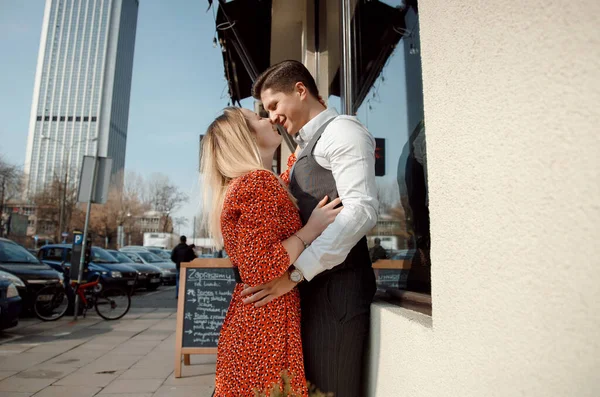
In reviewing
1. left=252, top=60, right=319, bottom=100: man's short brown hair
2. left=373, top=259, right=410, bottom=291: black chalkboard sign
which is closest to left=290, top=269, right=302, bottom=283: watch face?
left=373, top=259, right=410, bottom=291: black chalkboard sign

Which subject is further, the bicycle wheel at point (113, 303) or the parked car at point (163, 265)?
the parked car at point (163, 265)

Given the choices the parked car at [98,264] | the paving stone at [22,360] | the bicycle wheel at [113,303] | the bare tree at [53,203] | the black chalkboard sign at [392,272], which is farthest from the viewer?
the bare tree at [53,203]

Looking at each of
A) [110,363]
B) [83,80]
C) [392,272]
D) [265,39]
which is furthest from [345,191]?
[83,80]

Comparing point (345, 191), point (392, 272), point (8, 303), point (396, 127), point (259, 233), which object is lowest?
point (8, 303)

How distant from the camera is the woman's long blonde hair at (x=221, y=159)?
5.53 feet

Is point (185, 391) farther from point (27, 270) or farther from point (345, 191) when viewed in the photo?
point (27, 270)

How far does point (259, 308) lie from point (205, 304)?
3532 mm

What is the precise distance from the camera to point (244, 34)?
6.20 m

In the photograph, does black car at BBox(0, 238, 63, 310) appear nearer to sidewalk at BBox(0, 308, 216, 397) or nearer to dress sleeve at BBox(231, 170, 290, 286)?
sidewalk at BBox(0, 308, 216, 397)

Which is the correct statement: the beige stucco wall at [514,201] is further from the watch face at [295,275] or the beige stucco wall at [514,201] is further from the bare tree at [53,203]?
the bare tree at [53,203]

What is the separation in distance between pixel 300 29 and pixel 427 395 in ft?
20.6

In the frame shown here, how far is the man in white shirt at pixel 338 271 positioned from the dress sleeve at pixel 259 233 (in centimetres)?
7

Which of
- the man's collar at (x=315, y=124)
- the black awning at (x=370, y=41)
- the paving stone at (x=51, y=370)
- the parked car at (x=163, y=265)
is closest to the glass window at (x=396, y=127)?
the black awning at (x=370, y=41)

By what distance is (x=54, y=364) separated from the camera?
17.0ft
